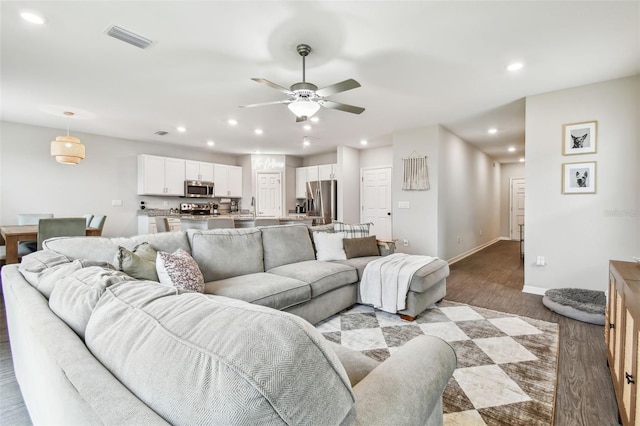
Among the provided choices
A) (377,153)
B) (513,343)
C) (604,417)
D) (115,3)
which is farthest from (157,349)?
(377,153)

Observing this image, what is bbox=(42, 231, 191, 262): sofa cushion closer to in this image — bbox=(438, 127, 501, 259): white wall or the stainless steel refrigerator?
bbox=(438, 127, 501, 259): white wall

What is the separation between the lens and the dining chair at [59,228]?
10.6 feet

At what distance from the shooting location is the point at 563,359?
7.22 ft

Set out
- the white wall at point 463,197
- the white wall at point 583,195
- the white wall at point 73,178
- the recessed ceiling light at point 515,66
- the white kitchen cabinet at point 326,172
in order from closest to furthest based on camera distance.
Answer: the recessed ceiling light at point 515,66 → the white wall at point 583,195 → the white wall at point 73,178 → the white wall at point 463,197 → the white kitchen cabinet at point 326,172

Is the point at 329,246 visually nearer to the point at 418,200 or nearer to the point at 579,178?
the point at 418,200

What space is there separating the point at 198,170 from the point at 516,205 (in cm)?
937

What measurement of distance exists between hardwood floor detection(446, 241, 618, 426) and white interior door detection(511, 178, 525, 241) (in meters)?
4.58

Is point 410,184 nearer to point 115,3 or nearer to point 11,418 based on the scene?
point 115,3

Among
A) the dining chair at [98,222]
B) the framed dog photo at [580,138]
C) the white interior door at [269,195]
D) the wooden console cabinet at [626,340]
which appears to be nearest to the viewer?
the wooden console cabinet at [626,340]

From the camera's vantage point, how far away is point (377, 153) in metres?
7.20

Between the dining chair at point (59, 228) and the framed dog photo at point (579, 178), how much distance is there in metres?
5.87

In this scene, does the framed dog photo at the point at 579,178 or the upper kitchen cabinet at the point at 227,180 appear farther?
the upper kitchen cabinet at the point at 227,180

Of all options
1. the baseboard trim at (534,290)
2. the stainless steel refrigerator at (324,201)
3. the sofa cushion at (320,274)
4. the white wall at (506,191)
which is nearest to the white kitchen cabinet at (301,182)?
the stainless steel refrigerator at (324,201)

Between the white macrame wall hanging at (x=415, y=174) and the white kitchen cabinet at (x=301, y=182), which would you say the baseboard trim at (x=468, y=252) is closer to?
the white macrame wall hanging at (x=415, y=174)
